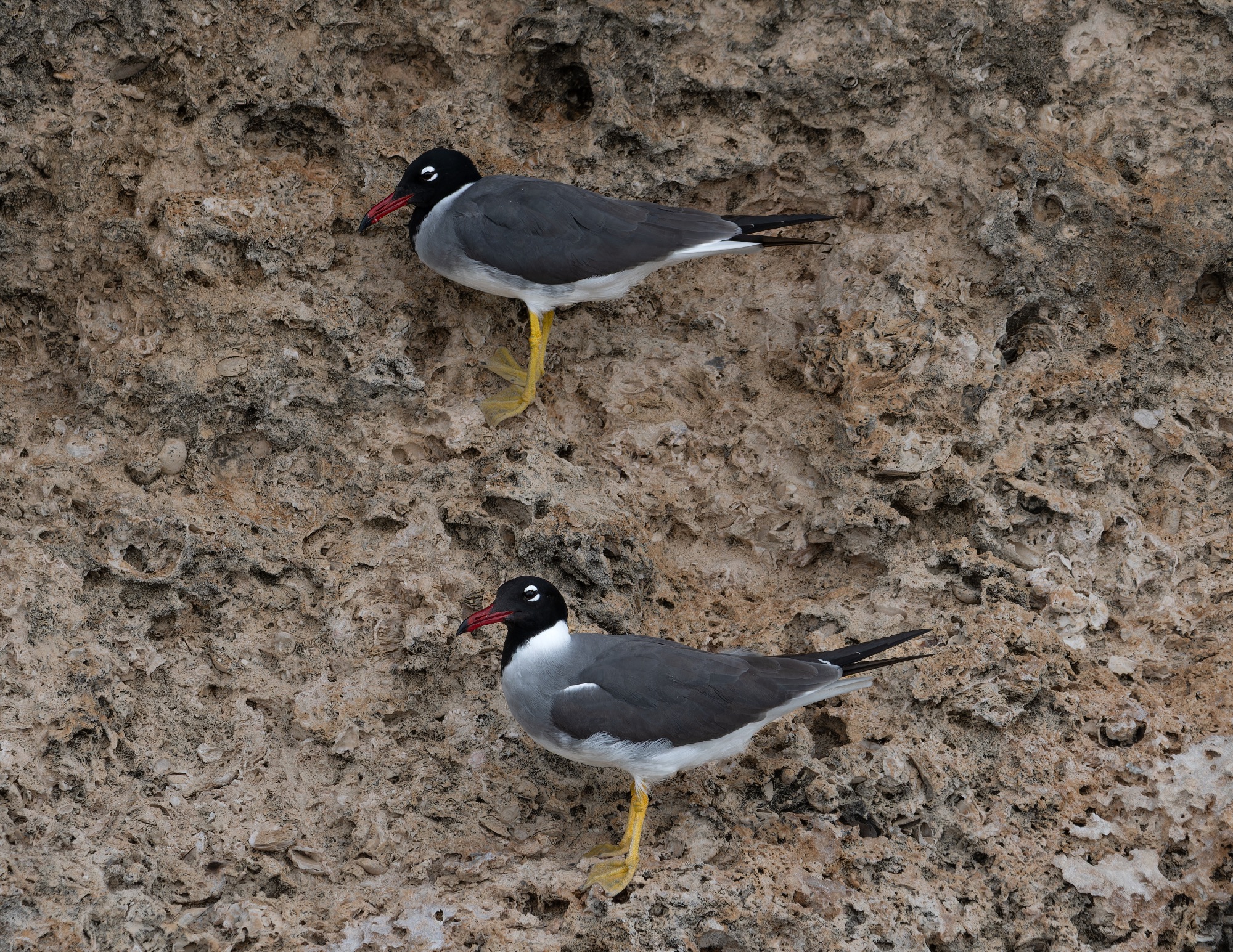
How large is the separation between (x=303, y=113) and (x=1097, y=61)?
4016 mm

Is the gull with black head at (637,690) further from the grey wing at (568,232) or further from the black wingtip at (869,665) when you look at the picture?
the grey wing at (568,232)

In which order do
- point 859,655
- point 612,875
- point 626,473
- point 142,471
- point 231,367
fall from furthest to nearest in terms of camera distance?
point 626,473 → point 231,367 → point 142,471 → point 859,655 → point 612,875

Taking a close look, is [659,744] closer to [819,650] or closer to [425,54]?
[819,650]

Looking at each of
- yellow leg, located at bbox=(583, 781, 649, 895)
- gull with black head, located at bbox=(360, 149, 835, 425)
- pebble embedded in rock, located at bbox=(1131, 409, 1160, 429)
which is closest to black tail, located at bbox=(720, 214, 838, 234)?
gull with black head, located at bbox=(360, 149, 835, 425)

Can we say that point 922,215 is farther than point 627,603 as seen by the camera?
Yes

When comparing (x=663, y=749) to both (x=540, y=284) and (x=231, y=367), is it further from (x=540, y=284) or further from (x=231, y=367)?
(x=231, y=367)

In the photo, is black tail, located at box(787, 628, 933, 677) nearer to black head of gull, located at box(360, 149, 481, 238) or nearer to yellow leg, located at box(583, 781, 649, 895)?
yellow leg, located at box(583, 781, 649, 895)

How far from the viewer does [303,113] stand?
5926mm

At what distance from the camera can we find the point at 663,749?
4.46m

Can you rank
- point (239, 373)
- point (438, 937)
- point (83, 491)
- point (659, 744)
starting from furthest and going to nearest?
point (239, 373) → point (83, 491) → point (659, 744) → point (438, 937)

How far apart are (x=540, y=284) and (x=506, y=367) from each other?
0.45m

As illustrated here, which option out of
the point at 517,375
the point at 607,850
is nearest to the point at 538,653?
the point at 607,850

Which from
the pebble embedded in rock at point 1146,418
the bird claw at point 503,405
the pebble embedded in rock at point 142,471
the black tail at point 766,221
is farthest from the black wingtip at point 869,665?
the pebble embedded in rock at point 142,471

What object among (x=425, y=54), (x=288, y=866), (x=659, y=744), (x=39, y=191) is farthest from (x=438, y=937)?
(x=425, y=54)
